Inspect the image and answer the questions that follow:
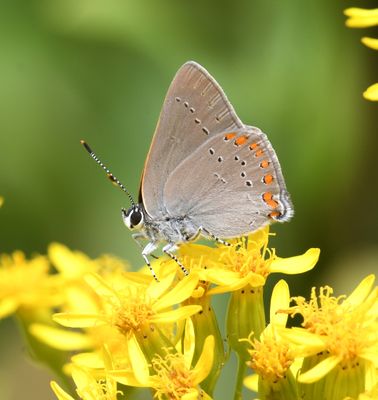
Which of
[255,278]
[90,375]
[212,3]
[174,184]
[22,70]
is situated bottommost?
[90,375]

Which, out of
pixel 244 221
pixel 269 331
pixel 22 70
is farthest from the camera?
pixel 22 70

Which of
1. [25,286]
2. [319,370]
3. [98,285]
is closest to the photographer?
[319,370]

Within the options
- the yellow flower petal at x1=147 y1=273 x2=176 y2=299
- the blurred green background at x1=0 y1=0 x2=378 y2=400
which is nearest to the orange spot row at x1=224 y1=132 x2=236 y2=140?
the yellow flower petal at x1=147 y1=273 x2=176 y2=299

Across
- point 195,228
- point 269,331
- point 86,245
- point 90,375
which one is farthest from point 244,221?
point 86,245

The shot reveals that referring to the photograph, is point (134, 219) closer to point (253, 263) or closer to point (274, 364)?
point (253, 263)

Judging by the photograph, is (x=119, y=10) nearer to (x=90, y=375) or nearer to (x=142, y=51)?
(x=142, y=51)

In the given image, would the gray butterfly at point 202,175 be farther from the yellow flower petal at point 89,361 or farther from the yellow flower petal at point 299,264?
the yellow flower petal at point 89,361

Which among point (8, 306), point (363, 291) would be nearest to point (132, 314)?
point (363, 291)
